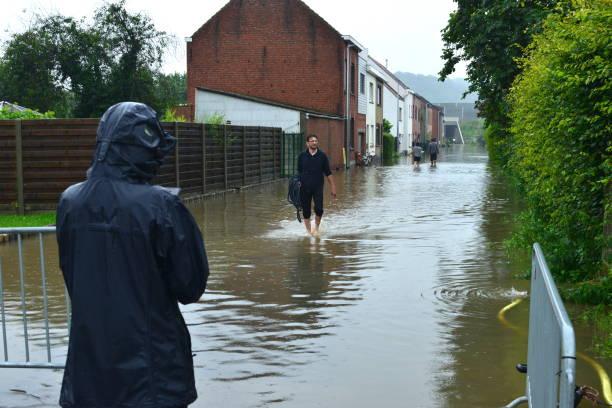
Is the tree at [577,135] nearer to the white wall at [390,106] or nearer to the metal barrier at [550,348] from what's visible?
the metal barrier at [550,348]

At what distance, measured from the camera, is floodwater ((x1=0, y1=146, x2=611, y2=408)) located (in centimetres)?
510

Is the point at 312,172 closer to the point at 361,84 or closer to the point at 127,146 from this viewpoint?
the point at 127,146

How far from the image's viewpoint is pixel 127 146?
116 inches

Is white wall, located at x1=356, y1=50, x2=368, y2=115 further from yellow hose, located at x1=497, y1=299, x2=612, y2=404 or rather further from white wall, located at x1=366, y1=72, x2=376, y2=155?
yellow hose, located at x1=497, y1=299, x2=612, y2=404

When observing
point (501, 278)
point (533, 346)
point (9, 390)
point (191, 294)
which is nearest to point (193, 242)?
point (191, 294)

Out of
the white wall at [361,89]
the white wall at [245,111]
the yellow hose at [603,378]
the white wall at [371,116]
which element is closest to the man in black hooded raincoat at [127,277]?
the yellow hose at [603,378]

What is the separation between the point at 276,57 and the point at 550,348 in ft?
115

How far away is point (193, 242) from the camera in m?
2.95

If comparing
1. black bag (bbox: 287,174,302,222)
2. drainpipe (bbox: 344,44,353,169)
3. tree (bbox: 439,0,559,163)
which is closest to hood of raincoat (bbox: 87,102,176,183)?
black bag (bbox: 287,174,302,222)

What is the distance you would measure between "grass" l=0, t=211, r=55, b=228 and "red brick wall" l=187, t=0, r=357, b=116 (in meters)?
23.0

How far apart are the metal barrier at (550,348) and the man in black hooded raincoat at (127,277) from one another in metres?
1.34

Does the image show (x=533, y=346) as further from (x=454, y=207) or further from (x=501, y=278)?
(x=454, y=207)

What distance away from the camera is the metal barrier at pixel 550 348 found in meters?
2.26

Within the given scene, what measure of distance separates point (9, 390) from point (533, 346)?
3.44 metres
